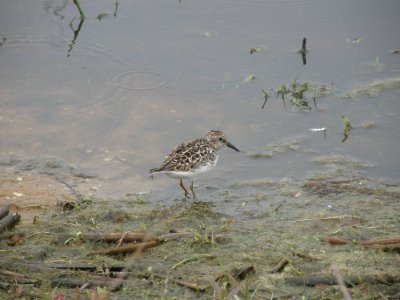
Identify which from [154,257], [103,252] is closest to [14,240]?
[103,252]

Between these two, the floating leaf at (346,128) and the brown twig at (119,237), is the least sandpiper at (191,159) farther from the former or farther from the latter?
the floating leaf at (346,128)

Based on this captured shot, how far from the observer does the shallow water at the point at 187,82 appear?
8.87 metres

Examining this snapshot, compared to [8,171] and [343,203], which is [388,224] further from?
[8,171]

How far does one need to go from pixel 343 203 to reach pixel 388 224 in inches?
28.6

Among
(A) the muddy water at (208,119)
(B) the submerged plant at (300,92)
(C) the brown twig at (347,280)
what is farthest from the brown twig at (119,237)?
(B) the submerged plant at (300,92)

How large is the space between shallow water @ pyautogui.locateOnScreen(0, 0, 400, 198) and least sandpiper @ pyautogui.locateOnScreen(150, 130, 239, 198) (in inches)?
14.7

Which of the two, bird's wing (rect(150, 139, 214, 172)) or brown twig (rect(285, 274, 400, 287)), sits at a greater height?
brown twig (rect(285, 274, 400, 287))

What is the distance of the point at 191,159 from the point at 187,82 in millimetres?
2497

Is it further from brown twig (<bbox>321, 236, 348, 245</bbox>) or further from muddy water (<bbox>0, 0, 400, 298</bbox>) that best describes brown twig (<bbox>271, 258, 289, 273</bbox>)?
brown twig (<bbox>321, 236, 348, 245</bbox>)

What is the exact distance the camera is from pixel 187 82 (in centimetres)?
1021

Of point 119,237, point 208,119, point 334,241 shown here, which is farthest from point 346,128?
point 119,237

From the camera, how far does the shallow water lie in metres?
8.87

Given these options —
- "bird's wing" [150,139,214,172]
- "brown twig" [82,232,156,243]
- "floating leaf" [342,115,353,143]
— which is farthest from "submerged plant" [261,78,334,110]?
"brown twig" [82,232,156,243]

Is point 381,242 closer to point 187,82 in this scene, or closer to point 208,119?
point 208,119
